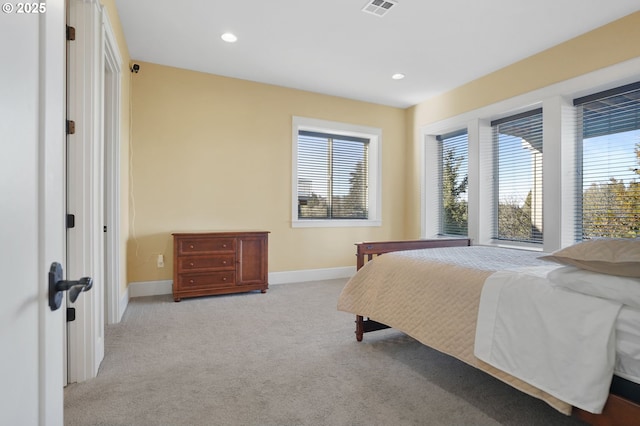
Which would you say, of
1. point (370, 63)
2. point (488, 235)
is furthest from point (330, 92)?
point (488, 235)

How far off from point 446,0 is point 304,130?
2575 millimetres

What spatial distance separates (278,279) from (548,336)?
11.8 feet

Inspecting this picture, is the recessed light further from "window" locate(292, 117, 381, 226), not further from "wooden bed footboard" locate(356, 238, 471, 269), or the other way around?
"wooden bed footboard" locate(356, 238, 471, 269)

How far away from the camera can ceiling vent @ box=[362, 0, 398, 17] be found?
276cm

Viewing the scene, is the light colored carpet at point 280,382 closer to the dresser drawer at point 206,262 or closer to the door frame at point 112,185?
the door frame at point 112,185

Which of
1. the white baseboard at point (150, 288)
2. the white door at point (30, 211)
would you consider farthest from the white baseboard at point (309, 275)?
the white door at point (30, 211)

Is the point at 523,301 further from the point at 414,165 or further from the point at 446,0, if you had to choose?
the point at 414,165

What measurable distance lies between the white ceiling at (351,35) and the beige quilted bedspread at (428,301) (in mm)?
2167

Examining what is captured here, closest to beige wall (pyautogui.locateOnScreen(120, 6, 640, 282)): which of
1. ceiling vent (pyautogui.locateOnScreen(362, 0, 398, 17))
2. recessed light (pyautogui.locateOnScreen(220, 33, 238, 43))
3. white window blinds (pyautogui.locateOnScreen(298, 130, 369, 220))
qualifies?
white window blinds (pyautogui.locateOnScreen(298, 130, 369, 220))

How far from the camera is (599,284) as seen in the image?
1.28 metres

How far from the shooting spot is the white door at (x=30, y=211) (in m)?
0.56

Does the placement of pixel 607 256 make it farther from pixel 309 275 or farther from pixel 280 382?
pixel 309 275

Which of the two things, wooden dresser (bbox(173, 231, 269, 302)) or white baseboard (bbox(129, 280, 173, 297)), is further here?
white baseboard (bbox(129, 280, 173, 297))

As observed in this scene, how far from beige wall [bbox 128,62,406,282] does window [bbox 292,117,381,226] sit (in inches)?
6.1
